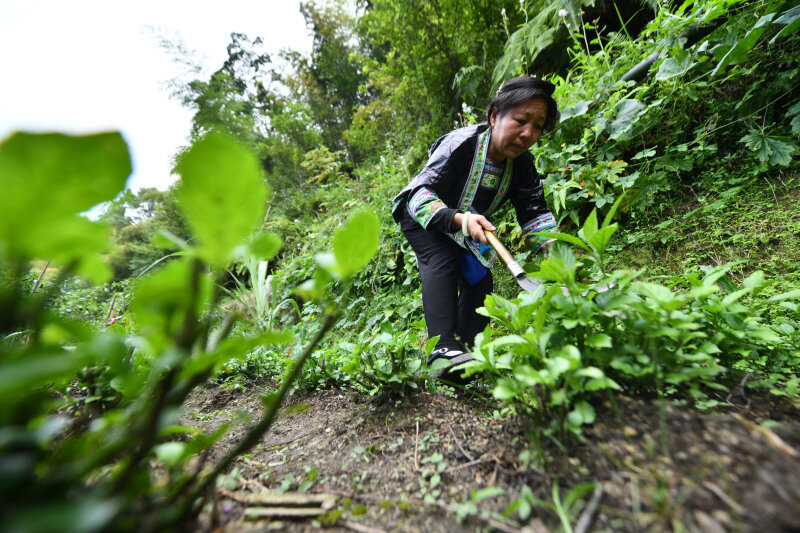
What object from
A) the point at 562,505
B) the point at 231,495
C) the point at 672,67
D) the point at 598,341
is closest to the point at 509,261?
the point at 598,341

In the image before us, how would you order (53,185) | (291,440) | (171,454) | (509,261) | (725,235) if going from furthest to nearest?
1. (725,235)
2. (509,261)
3. (291,440)
4. (171,454)
5. (53,185)

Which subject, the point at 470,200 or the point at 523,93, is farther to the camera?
the point at 470,200

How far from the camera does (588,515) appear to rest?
0.43 m

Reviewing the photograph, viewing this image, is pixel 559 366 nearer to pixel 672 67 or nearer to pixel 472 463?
pixel 472 463

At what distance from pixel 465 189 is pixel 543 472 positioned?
1385 mm

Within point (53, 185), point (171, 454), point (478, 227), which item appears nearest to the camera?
point (53, 185)

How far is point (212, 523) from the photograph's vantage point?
0.39 meters

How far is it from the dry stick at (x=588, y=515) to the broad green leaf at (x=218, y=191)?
0.58 m

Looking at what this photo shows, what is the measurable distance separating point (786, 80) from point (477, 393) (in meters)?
2.30

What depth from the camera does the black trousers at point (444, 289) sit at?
58.6 inches

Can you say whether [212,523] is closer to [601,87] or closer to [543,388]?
[543,388]

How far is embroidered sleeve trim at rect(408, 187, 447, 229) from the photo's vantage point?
1.48 meters

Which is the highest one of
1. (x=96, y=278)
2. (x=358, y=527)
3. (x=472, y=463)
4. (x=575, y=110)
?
(x=96, y=278)

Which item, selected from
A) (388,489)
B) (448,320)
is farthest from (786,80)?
(388,489)
